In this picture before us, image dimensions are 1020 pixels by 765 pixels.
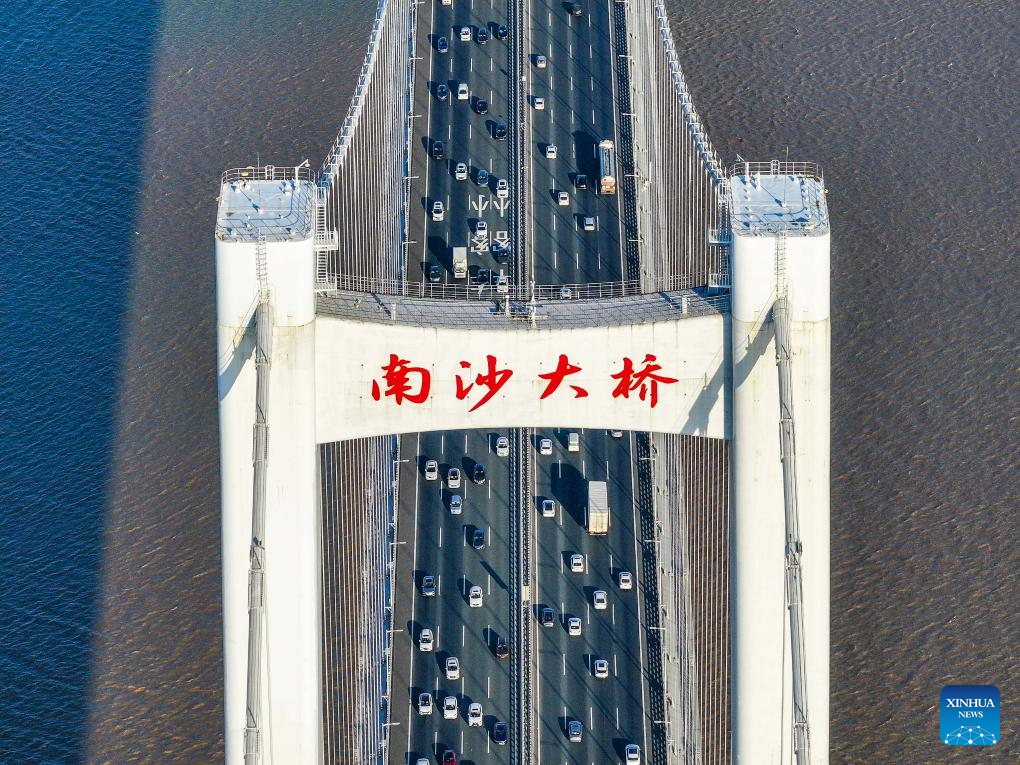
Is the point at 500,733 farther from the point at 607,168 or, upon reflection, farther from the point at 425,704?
the point at 607,168

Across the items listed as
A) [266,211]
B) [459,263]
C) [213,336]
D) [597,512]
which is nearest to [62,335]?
Answer: [213,336]

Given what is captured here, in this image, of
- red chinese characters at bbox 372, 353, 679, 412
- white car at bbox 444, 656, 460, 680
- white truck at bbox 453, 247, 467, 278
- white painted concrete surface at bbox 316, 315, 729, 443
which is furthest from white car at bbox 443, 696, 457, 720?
white truck at bbox 453, 247, 467, 278

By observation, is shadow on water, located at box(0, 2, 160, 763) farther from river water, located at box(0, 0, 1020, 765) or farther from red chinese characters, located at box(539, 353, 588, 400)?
red chinese characters, located at box(539, 353, 588, 400)

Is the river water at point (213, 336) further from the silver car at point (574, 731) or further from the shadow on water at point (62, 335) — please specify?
the silver car at point (574, 731)

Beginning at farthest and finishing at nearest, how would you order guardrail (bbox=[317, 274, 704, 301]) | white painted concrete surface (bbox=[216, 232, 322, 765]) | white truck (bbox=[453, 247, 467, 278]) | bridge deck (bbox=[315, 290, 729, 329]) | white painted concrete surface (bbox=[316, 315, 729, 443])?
white truck (bbox=[453, 247, 467, 278]) < guardrail (bbox=[317, 274, 704, 301]) < bridge deck (bbox=[315, 290, 729, 329]) < white painted concrete surface (bbox=[316, 315, 729, 443]) < white painted concrete surface (bbox=[216, 232, 322, 765])

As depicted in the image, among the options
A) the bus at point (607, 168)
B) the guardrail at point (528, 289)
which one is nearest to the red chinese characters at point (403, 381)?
the guardrail at point (528, 289)

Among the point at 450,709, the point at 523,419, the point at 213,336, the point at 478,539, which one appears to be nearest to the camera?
the point at 523,419
